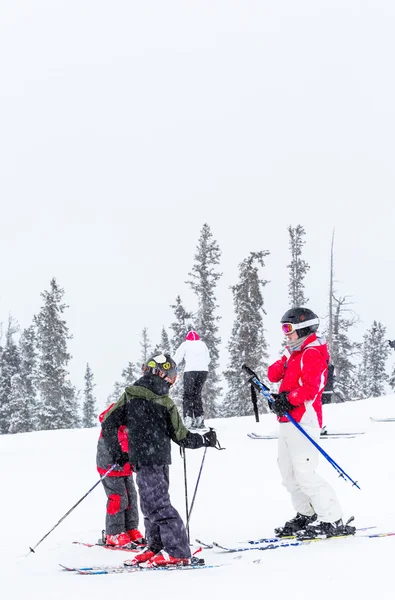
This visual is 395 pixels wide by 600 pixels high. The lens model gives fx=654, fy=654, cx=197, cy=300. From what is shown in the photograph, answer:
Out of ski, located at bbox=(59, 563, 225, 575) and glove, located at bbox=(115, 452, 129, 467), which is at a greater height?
glove, located at bbox=(115, 452, 129, 467)

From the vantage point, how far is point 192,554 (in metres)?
5.54

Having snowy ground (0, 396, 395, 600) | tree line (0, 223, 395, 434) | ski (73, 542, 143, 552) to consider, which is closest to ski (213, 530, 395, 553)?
snowy ground (0, 396, 395, 600)

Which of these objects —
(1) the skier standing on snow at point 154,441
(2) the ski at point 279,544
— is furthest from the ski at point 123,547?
(2) the ski at point 279,544

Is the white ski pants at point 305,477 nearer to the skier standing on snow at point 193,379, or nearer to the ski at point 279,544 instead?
the ski at point 279,544

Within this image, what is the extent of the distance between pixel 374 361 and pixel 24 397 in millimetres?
27809

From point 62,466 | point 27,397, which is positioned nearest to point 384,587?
point 62,466

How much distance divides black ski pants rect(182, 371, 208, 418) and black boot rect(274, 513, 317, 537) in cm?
685

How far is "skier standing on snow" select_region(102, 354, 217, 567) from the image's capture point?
5.30 meters

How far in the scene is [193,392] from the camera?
1288 cm

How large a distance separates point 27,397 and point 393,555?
42.7 m

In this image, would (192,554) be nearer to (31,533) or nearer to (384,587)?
(384,587)

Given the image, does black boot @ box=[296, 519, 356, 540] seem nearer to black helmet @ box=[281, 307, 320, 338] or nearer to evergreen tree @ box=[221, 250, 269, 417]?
black helmet @ box=[281, 307, 320, 338]

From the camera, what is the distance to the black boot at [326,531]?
5.65m

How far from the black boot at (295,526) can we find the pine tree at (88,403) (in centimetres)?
5686
